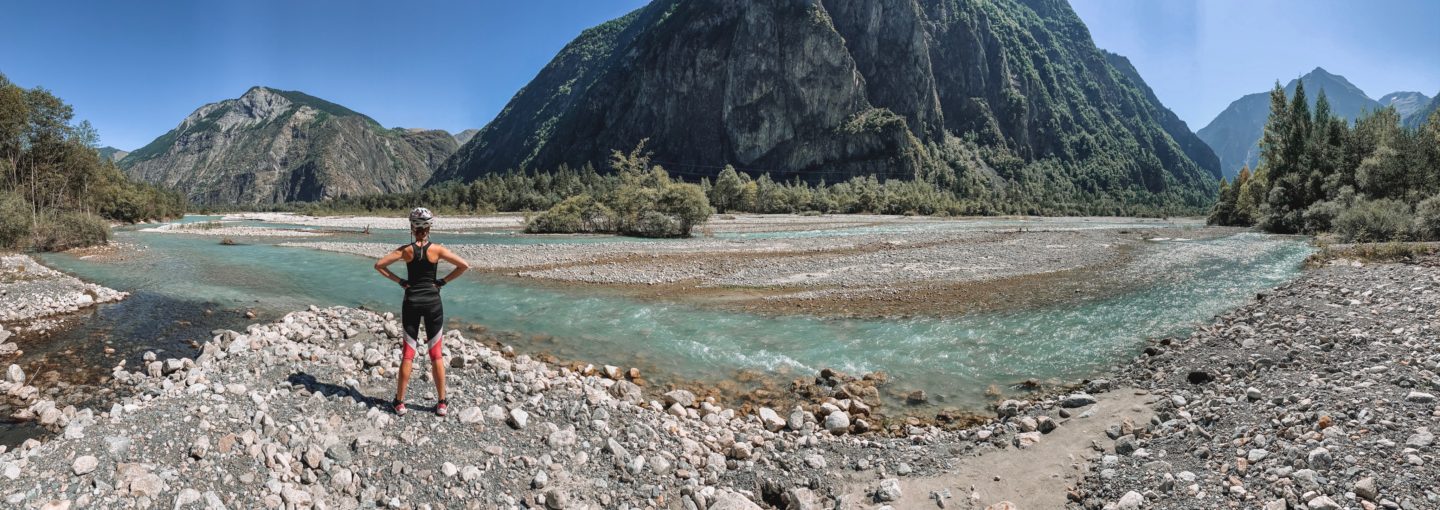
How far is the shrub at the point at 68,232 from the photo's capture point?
37.6 metres

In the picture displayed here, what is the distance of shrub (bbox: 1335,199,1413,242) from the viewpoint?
110 ft

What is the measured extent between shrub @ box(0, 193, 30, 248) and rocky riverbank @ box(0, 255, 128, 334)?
18.1 m

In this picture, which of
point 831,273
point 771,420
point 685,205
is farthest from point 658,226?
point 771,420

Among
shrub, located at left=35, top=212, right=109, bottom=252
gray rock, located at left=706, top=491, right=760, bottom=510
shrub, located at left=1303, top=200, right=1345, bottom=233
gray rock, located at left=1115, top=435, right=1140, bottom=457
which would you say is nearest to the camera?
gray rock, located at left=706, top=491, right=760, bottom=510

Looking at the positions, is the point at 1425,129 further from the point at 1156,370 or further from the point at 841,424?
the point at 841,424

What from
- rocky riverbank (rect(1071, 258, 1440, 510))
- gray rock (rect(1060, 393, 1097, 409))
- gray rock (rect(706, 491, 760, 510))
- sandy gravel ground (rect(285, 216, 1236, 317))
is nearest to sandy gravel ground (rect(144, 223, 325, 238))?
sandy gravel ground (rect(285, 216, 1236, 317))

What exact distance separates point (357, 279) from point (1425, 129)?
7538cm

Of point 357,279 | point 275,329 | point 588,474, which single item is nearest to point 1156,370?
point 588,474

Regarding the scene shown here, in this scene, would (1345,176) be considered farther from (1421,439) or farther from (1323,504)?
(1323,504)

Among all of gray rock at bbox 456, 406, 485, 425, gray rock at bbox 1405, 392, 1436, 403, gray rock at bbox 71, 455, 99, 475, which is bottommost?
gray rock at bbox 456, 406, 485, 425

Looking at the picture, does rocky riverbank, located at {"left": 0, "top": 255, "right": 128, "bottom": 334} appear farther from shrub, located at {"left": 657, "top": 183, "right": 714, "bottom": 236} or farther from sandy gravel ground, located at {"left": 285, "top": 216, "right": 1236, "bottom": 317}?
A: shrub, located at {"left": 657, "top": 183, "right": 714, "bottom": 236}

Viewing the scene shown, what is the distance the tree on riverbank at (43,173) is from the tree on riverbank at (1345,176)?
271 feet

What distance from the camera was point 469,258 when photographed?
34.5 metres

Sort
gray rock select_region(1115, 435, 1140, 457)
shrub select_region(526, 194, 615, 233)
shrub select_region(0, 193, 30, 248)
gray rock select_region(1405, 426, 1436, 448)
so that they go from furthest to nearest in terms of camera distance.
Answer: shrub select_region(526, 194, 615, 233), shrub select_region(0, 193, 30, 248), gray rock select_region(1115, 435, 1140, 457), gray rock select_region(1405, 426, 1436, 448)
